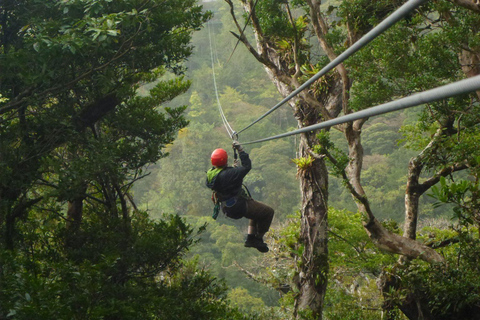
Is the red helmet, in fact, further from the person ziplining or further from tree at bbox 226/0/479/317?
tree at bbox 226/0/479/317

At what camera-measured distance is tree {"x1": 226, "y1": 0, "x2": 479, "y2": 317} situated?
153 inches

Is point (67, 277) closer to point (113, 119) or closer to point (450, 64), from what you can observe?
point (113, 119)

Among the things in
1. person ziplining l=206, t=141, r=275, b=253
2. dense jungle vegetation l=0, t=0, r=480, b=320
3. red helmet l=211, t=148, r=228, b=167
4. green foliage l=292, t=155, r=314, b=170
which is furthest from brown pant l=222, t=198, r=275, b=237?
green foliage l=292, t=155, r=314, b=170

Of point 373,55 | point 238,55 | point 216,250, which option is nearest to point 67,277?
point 373,55

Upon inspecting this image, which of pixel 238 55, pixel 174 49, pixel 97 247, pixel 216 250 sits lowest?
pixel 97 247

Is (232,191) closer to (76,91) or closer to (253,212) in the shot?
(253,212)

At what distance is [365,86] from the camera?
177 inches

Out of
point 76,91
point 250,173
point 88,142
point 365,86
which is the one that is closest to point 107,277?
point 88,142

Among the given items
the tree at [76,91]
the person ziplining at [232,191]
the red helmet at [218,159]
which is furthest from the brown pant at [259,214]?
the tree at [76,91]

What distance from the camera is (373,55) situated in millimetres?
4332

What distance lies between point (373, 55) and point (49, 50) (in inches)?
114

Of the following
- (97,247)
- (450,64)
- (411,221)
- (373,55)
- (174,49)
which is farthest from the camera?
(174,49)

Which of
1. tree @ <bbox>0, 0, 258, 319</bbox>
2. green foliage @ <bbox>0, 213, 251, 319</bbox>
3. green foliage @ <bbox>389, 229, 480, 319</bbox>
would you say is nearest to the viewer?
green foliage @ <bbox>0, 213, 251, 319</bbox>

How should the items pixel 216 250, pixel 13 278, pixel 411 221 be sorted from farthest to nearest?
pixel 216 250
pixel 411 221
pixel 13 278
